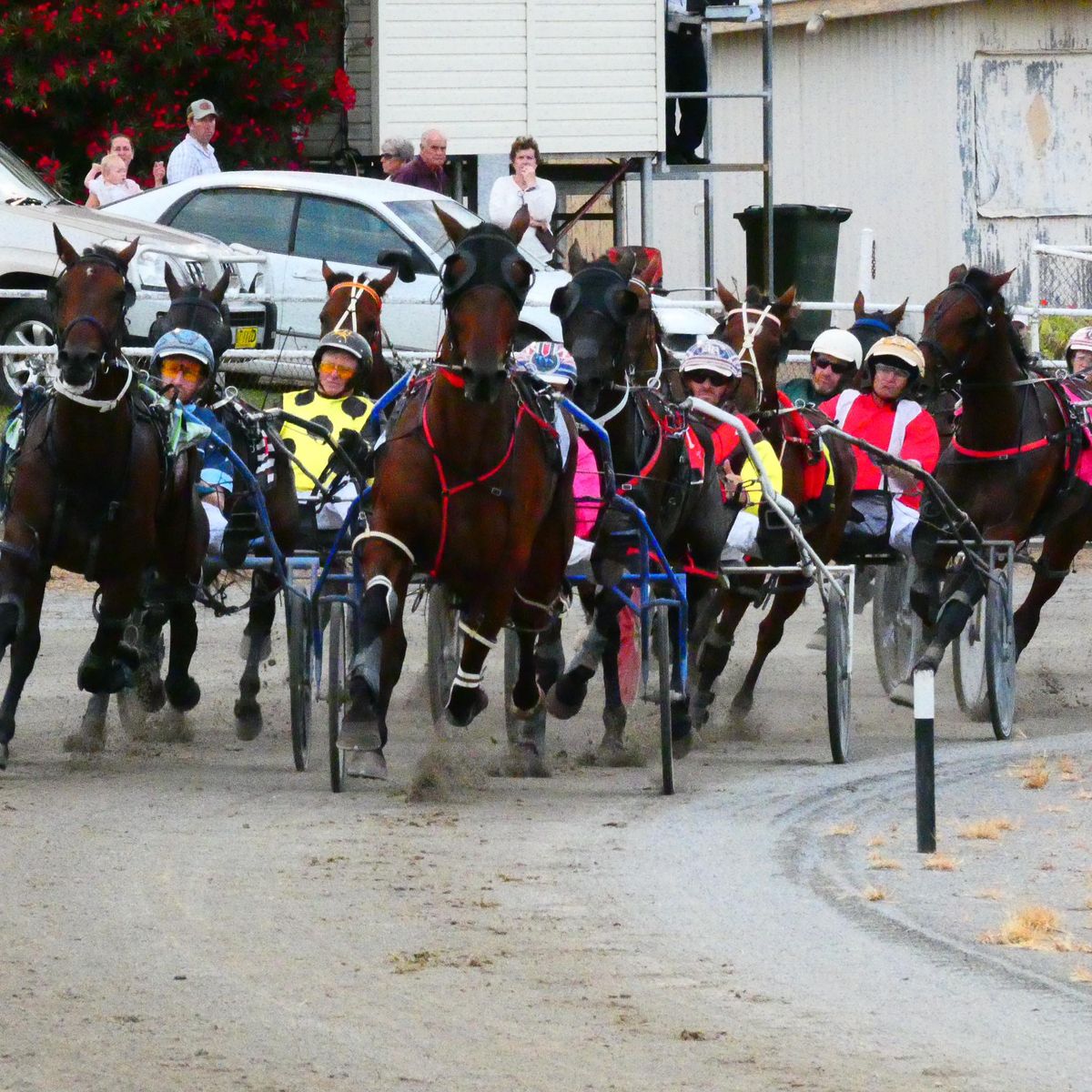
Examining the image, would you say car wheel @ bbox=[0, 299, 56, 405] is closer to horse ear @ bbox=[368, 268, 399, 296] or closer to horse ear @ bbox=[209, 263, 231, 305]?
horse ear @ bbox=[368, 268, 399, 296]

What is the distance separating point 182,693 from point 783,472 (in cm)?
283

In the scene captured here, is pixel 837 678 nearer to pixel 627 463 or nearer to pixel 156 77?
pixel 627 463

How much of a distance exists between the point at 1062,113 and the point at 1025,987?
67.8ft

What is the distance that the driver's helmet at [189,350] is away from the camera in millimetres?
11688

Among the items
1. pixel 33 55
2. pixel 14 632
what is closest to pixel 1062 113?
pixel 33 55

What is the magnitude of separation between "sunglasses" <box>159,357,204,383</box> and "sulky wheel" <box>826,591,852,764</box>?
2914 millimetres

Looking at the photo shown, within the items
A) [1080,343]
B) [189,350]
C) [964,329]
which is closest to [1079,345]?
[1080,343]

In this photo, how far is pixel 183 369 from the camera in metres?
11.8

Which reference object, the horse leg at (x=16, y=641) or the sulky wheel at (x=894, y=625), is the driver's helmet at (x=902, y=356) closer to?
the sulky wheel at (x=894, y=625)

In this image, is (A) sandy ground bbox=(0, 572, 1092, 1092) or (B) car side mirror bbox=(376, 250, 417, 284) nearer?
(A) sandy ground bbox=(0, 572, 1092, 1092)

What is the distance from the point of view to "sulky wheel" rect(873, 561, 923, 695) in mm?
13844

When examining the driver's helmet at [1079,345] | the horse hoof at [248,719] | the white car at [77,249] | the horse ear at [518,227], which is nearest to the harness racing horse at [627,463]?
the horse ear at [518,227]

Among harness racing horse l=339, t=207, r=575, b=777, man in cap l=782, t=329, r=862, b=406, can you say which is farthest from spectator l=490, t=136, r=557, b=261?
harness racing horse l=339, t=207, r=575, b=777

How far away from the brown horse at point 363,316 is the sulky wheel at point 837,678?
2580 millimetres
